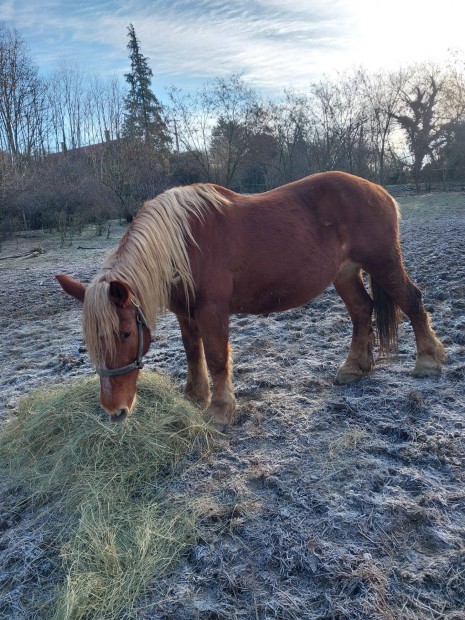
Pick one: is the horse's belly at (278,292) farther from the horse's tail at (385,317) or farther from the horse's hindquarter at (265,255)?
the horse's tail at (385,317)

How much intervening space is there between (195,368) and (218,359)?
15.1 inches

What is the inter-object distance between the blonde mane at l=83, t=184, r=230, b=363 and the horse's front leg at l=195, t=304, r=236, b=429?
201 millimetres

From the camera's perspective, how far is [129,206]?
60.2ft

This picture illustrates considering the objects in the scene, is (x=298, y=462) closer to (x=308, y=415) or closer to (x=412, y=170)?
(x=308, y=415)

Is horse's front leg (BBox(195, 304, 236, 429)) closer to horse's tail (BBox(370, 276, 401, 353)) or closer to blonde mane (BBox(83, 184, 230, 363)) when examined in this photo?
blonde mane (BBox(83, 184, 230, 363))

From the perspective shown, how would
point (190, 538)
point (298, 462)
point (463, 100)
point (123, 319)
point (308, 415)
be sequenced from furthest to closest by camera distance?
point (463, 100) → point (308, 415) → point (298, 462) → point (123, 319) → point (190, 538)

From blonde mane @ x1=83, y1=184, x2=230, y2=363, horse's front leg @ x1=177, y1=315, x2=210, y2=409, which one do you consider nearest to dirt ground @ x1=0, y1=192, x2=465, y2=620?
horse's front leg @ x1=177, y1=315, x2=210, y2=409

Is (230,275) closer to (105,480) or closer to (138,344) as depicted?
Result: (138,344)

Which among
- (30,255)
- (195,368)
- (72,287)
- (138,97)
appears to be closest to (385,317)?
(195,368)

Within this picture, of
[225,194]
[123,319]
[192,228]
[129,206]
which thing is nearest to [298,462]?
[123,319]

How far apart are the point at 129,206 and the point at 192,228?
1663 cm

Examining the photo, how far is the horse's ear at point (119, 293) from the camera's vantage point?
2.13m

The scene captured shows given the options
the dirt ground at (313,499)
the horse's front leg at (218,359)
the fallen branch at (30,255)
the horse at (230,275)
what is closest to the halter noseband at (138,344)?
the horse at (230,275)

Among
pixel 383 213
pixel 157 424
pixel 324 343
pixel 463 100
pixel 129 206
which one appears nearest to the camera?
pixel 157 424
